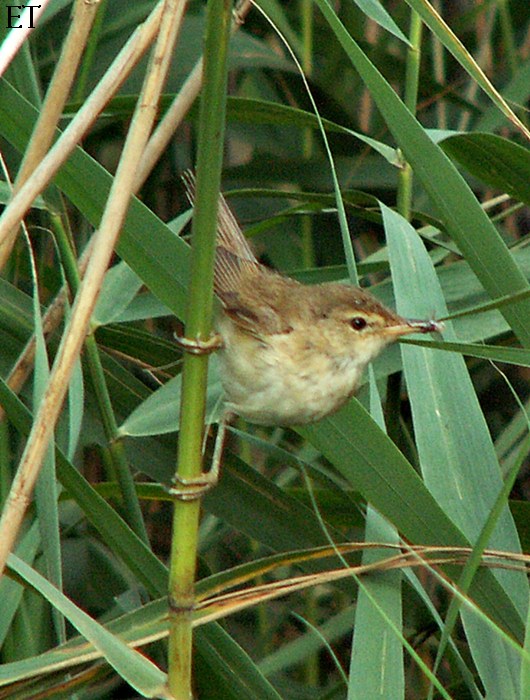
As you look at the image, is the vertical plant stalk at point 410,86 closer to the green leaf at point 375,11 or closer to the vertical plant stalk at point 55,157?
the green leaf at point 375,11

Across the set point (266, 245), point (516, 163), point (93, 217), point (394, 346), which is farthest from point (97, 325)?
point (266, 245)

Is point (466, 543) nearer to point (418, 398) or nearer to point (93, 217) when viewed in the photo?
point (418, 398)

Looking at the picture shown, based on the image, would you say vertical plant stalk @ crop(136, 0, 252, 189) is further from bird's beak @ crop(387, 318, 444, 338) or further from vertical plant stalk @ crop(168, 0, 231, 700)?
bird's beak @ crop(387, 318, 444, 338)

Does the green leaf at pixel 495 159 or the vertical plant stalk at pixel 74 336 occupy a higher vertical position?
the green leaf at pixel 495 159

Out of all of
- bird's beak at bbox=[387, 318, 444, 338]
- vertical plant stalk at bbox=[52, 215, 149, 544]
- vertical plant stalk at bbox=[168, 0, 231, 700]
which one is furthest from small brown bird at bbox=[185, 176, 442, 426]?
vertical plant stalk at bbox=[168, 0, 231, 700]

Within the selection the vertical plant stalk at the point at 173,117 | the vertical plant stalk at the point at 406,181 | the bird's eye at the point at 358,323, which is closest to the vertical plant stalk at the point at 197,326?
the vertical plant stalk at the point at 173,117

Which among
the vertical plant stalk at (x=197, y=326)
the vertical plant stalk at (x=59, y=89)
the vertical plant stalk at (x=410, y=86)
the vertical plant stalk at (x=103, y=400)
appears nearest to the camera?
the vertical plant stalk at (x=197, y=326)

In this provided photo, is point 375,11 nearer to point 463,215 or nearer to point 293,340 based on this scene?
point 463,215
